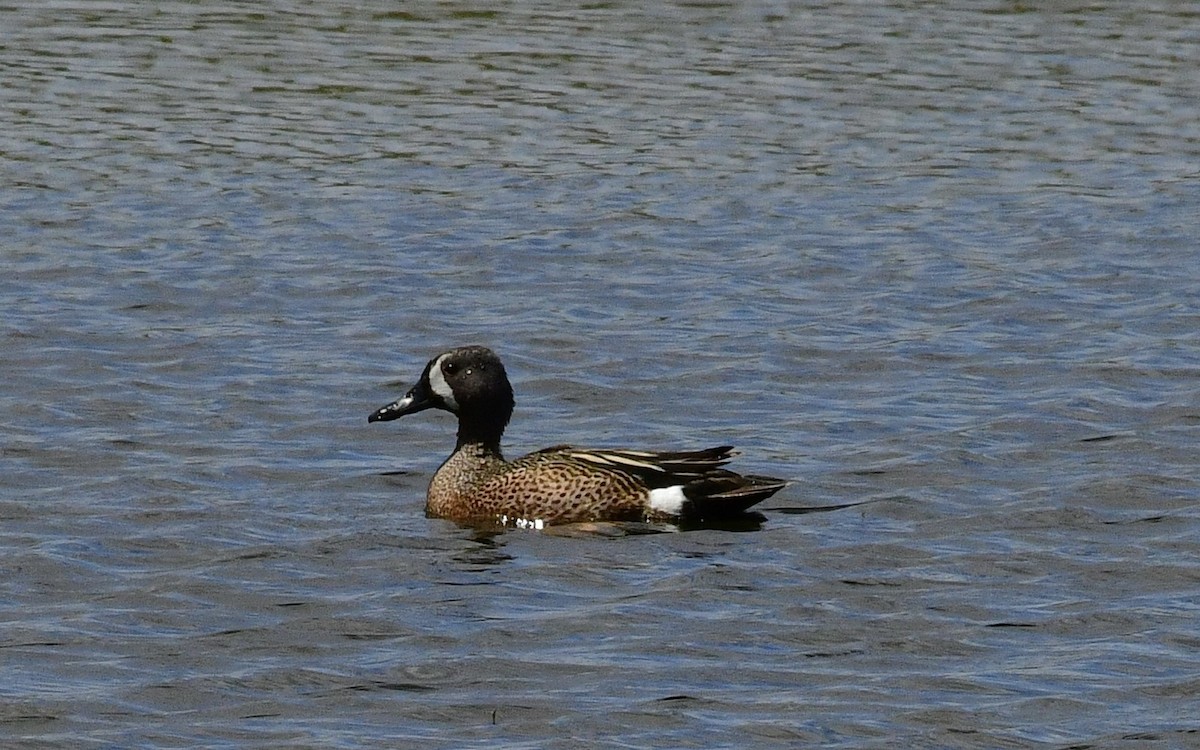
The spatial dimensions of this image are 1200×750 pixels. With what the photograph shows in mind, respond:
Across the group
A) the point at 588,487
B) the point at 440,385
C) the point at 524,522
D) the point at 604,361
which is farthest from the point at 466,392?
the point at 604,361

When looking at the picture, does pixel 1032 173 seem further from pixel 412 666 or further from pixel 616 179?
pixel 412 666

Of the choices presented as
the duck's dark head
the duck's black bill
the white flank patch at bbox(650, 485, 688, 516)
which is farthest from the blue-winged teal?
the duck's black bill

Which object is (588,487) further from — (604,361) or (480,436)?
(604,361)

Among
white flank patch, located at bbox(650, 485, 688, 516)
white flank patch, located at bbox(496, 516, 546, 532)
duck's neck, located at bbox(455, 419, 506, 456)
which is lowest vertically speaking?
white flank patch, located at bbox(496, 516, 546, 532)

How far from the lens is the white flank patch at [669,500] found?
36.9 feet

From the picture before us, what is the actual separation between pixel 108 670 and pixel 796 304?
793 cm

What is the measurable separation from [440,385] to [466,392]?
0.16 m

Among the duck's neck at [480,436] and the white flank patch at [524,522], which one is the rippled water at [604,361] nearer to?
the white flank patch at [524,522]

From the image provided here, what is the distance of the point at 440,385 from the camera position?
39.5 ft

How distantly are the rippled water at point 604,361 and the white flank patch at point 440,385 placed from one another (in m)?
0.49

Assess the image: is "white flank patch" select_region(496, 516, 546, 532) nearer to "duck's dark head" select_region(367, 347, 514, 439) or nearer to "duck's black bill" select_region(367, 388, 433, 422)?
"duck's dark head" select_region(367, 347, 514, 439)

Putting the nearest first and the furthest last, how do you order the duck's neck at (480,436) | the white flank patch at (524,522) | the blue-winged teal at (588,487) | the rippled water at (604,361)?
the rippled water at (604,361) < the blue-winged teal at (588,487) < the white flank patch at (524,522) < the duck's neck at (480,436)

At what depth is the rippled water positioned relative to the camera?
8.65m

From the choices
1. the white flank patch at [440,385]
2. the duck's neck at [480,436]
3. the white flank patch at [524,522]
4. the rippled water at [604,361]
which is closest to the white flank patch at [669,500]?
the rippled water at [604,361]
